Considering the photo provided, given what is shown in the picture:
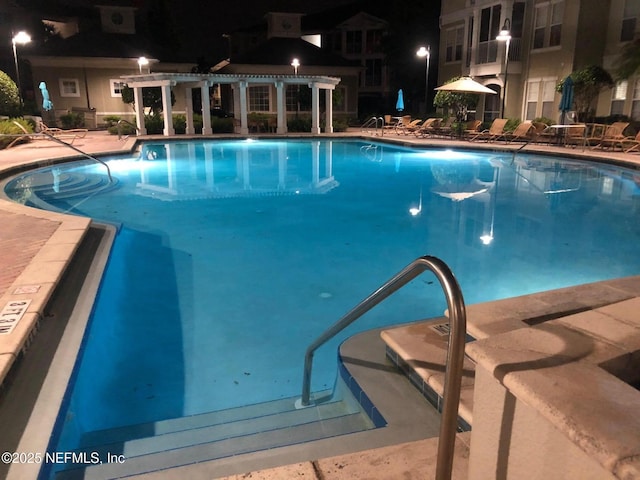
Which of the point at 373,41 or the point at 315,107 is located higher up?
the point at 373,41

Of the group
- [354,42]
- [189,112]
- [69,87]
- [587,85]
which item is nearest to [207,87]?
[189,112]

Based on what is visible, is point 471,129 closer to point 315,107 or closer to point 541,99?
point 541,99

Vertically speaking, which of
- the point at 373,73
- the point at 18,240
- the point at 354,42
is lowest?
the point at 18,240

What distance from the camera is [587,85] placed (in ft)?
63.1

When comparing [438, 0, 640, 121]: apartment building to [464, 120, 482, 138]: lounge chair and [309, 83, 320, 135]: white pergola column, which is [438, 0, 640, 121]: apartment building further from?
[309, 83, 320, 135]: white pergola column

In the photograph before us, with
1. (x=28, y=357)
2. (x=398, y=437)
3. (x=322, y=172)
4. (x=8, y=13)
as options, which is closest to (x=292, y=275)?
(x=28, y=357)

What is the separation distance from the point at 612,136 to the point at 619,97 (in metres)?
3.67

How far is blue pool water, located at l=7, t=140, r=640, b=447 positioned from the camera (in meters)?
4.45

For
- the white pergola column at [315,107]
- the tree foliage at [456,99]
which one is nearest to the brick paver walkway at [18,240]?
the white pergola column at [315,107]

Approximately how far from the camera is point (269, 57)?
30078 mm

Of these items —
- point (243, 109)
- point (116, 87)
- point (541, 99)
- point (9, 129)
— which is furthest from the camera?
point (116, 87)

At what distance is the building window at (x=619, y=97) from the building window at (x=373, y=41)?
2139 centimetres

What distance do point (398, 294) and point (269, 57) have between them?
2680cm

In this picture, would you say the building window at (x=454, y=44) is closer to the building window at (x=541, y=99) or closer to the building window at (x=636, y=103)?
the building window at (x=541, y=99)
